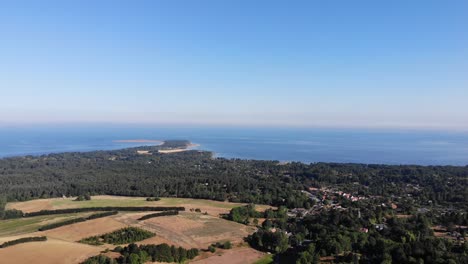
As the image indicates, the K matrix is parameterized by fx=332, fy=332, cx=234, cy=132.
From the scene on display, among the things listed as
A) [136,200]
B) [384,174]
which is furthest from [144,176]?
[384,174]

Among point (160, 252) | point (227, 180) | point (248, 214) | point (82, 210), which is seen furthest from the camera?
point (227, 180)

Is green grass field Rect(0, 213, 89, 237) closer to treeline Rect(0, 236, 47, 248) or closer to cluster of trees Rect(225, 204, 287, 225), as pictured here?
treeline Rect(0, 236, 47, 248)

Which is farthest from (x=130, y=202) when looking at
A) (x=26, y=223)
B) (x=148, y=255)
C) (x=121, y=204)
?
(x=148, y=255)

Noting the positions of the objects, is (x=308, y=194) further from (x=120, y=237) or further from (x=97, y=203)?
(x=120, y=237)

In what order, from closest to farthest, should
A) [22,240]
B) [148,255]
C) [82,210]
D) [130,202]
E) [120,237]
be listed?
[148,255], [22,240], [120,237], [82,210], [130,202]

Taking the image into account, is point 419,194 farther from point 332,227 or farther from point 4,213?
point 4,213

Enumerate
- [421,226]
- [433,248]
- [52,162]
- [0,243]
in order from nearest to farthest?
[433,248], [0,243], [421,226], [52,162]
